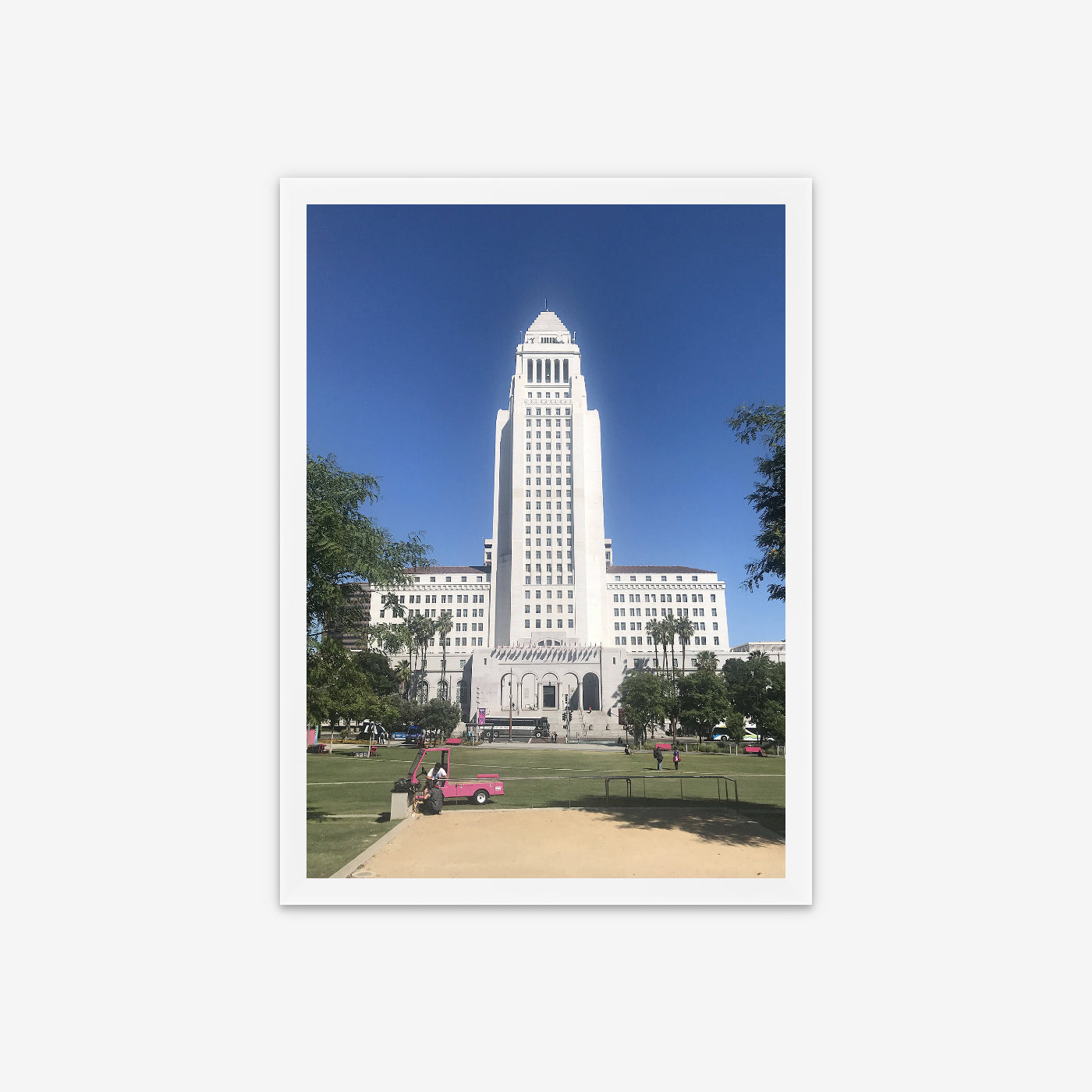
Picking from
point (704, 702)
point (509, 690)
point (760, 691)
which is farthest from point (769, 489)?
point (509, 690)

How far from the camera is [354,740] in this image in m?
25.0

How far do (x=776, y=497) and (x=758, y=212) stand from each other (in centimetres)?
304

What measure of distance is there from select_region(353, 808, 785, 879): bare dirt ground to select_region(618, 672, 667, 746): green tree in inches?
582

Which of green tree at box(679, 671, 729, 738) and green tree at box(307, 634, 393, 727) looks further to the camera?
green tree at box(679, 671, 729, 738)

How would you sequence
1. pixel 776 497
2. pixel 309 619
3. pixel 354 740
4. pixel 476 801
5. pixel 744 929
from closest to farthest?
1. pixel 744 929
2. pixel 776 497
3. pixel 309 619
4. pixel 476 801
5. pixel 354 740

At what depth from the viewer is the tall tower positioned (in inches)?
1141

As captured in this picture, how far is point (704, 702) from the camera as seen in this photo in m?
22.5

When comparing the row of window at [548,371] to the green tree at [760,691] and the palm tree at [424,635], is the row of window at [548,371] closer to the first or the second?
the green tree at [760,691]

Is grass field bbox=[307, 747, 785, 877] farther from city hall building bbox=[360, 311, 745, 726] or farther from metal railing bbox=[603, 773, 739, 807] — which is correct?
city hall building bbox=[360, 311, 745, 726]

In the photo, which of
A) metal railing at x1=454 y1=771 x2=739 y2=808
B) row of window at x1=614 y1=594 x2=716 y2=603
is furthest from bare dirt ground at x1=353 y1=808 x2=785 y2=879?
row of window at x1=614 y1=594 x2=716 y2=603

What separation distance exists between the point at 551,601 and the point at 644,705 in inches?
557

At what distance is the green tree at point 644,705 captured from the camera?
78.1 feet
